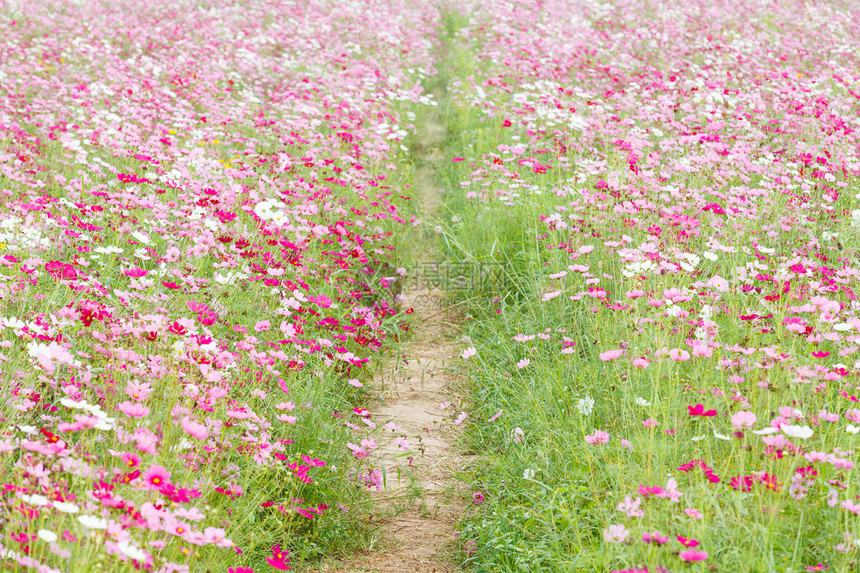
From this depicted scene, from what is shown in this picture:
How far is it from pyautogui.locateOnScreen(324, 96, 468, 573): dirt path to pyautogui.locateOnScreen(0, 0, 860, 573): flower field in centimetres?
9

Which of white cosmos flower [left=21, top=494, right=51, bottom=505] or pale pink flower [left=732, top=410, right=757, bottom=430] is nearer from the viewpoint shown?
white cosmos flower [left=21, top=494, right=51, bottom=505]

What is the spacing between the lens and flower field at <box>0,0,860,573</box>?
7.85ft

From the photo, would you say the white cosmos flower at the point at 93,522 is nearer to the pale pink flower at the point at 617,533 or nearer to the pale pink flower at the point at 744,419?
the pale pink flower at the point at 617,533

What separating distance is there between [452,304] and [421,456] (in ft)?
5.85

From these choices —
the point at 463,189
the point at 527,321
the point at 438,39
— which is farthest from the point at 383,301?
the point at 438,39

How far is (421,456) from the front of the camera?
379 cm

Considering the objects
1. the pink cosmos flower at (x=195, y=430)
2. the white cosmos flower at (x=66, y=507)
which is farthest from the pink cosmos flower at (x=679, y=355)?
the white cosmos flower at (x=66, y=507)

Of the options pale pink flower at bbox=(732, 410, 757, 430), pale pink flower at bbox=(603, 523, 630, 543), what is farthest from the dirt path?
pale pink flower at bbox=(732, 410, 757, 430)

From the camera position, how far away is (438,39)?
516 inches

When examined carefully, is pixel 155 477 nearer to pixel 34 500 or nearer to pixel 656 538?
pixel 34 500

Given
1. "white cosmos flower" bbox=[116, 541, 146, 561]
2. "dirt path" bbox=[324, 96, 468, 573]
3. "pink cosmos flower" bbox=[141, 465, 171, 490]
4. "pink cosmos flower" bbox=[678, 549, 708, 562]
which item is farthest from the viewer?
"dirt path" bbox=[324, 96, 468, 573]

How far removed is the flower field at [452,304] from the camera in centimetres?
239

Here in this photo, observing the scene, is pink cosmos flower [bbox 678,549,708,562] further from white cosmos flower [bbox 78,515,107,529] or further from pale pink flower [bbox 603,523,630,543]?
white cosmos flower [bbox 78,515,107,529]

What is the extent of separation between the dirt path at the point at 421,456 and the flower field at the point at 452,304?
0.30 feet
